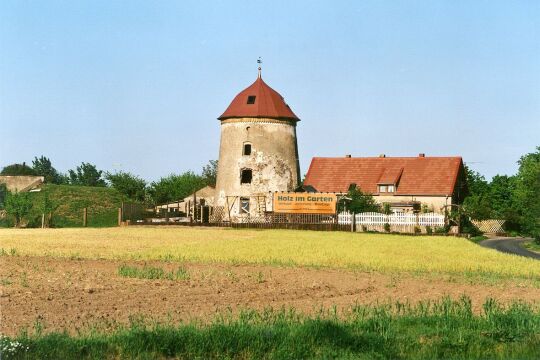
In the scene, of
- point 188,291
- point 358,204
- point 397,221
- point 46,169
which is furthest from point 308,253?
point 46,169

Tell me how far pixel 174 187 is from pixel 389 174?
29579 millimetres

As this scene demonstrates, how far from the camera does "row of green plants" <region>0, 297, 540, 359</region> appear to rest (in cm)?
1095

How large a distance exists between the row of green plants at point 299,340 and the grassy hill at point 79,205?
5197 centimetres

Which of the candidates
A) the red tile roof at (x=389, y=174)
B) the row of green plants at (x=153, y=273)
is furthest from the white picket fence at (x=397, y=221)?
the row of green plants at (x=153, y=273)

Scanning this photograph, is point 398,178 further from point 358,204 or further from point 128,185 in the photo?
point 128,185

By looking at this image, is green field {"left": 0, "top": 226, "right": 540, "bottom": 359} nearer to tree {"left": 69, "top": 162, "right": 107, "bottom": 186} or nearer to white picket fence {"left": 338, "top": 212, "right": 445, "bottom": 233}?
white picket fence {"left": 338, "top": 212, "right": 445, "bottom": 233}

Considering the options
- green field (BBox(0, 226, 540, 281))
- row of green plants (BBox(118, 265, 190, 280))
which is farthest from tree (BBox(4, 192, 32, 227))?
row of green plants (BBox(118, 265, 190, 280))

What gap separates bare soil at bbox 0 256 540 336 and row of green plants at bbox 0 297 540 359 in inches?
56.5

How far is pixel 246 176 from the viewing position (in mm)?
62719

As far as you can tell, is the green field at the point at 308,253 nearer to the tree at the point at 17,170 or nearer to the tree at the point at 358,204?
the tree at the point at 358,204

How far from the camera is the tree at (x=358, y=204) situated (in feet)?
190

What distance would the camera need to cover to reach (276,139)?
62.4 m

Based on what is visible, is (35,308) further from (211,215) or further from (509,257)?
(211,215)

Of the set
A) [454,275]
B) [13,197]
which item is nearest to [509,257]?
[454,275]
